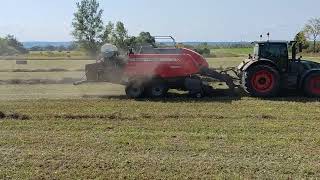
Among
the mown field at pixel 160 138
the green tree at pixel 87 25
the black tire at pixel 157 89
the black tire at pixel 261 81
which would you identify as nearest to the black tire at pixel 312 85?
the mown field at pixel 160 138

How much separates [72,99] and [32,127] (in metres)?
4.89

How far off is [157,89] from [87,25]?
34.5 m

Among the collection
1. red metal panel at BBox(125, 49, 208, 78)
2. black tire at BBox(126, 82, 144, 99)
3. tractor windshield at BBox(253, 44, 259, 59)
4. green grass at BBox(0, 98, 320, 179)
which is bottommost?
green grass at BBox(0, 98, 320, 179)

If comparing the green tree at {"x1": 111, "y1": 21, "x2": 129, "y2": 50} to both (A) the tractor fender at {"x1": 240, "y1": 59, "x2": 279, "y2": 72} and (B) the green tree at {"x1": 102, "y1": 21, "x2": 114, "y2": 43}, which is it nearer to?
(B) the green tree at {"x1": 102, "y1": 21, "x2": 114, "y2": 43}

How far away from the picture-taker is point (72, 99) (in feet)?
52.1

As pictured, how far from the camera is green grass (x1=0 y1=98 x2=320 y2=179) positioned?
7.55m

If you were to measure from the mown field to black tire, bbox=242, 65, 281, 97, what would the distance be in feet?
1.98

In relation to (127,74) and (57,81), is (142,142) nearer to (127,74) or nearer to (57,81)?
(127,74)

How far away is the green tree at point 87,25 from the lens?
4934 centimetres

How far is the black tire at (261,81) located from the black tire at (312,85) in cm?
86

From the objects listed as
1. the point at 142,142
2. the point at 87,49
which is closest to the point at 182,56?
the point at 142,142

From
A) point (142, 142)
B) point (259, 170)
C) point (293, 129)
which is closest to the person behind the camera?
point (259, 170)

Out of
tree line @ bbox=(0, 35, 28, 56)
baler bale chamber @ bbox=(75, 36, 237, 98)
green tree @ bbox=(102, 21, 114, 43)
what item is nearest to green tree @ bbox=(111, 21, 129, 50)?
green tree @ bbox=(102, 21, 114, 43)

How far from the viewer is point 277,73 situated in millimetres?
16078
